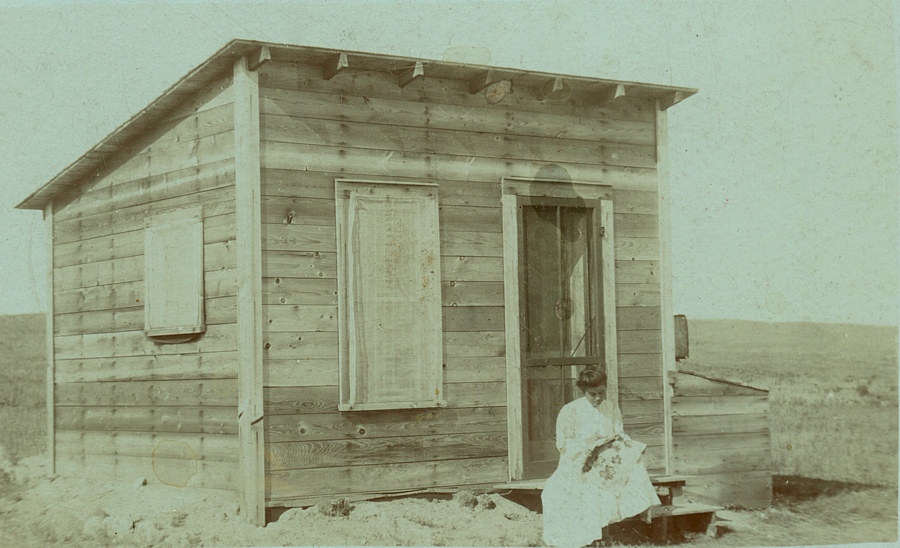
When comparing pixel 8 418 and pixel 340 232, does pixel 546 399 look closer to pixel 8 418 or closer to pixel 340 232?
pixel 340 232

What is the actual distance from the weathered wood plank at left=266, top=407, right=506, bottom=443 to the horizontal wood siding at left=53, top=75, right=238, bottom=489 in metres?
0.60

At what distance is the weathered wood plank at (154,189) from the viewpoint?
7527mm

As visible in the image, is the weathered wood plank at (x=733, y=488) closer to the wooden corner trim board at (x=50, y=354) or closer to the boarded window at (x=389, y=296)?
the boarded window at (x=389, y=296)

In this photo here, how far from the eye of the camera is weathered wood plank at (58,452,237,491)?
7.48 metres

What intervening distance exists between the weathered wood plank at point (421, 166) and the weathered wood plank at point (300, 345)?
1.47 metres

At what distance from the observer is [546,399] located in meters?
8.41

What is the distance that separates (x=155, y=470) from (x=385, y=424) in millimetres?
2516

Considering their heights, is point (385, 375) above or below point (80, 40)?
below

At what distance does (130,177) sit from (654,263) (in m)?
5.59

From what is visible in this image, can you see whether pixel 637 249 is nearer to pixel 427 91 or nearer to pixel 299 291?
pixel 427 91

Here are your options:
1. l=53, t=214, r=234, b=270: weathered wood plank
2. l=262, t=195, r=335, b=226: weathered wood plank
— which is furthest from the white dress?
l=53, t=214, r=234, b=270: weathered wood plank

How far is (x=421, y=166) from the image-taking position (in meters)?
7.76

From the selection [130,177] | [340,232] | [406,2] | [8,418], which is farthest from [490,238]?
[8,418]

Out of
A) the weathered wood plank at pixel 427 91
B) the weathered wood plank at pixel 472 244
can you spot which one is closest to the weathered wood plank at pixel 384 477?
the weathered wood plank at pixel 472 244
